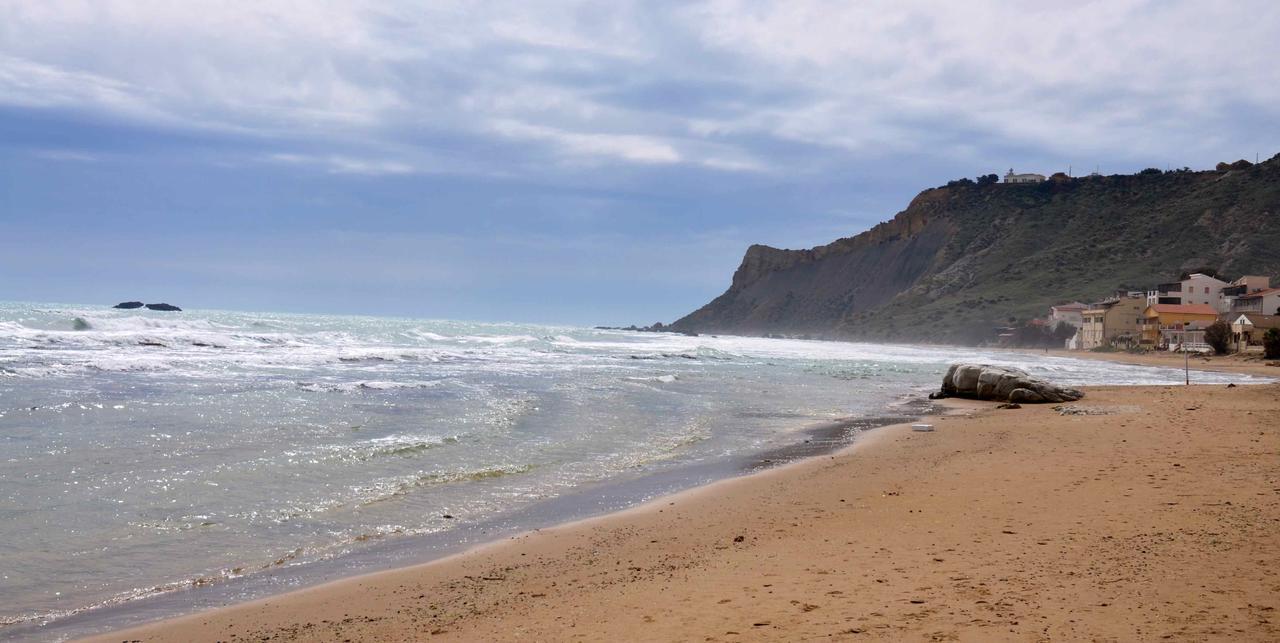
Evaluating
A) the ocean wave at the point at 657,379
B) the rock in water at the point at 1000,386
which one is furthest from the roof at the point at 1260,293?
the ocean wave at the point at 657,379

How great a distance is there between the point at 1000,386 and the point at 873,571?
18.0 meters

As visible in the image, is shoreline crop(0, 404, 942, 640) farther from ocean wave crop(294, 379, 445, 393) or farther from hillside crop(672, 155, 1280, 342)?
hillside crop(672, 155, 1280, 342)

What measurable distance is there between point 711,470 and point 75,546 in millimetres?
7042

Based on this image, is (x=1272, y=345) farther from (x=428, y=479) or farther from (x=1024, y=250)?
(x=1024, y=250)

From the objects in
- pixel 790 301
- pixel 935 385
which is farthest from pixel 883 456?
pixel 790 301

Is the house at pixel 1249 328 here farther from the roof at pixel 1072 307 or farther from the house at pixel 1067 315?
the roof at pixel 1072 307

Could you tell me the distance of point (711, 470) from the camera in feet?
37.8

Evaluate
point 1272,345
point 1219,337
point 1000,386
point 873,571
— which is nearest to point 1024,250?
point 1219,337

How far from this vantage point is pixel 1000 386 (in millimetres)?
22094

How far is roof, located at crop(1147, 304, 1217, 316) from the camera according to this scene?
66.1 m

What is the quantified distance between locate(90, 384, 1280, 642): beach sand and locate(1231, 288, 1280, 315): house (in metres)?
62.4

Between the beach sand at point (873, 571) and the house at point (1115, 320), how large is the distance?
2658 inches

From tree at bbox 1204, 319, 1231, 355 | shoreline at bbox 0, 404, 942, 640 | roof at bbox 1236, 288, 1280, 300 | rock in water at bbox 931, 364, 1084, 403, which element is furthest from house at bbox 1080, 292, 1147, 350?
shoreline at bbox 0, 404, 942, 640

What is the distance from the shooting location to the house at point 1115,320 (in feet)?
229
